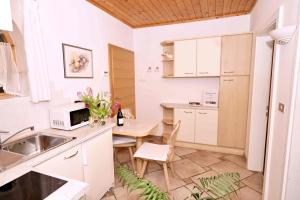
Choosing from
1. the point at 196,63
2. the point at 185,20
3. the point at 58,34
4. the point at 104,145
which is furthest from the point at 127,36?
the point at 104,145

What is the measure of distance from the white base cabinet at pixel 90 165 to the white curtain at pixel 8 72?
897mm

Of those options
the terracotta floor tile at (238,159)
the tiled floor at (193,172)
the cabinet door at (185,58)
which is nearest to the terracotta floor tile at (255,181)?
the tiled floor at (193,172)

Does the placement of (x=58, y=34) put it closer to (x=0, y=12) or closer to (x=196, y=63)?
(x=0, y=12)

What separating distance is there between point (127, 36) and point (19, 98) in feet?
8.76

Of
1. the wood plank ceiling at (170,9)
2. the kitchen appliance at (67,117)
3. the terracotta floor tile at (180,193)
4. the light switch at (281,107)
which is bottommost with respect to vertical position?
the terracotta floor tile at (180,193)

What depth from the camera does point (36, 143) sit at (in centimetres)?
175

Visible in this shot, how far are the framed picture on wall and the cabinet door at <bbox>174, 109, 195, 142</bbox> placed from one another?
1868 mm

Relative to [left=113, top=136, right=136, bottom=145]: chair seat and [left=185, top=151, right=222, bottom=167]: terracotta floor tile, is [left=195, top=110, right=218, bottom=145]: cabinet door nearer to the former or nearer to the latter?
[left=185, top=151, right=222, bottom=167]: terracotta floor tile

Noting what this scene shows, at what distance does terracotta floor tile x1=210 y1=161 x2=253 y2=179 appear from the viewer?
258cm

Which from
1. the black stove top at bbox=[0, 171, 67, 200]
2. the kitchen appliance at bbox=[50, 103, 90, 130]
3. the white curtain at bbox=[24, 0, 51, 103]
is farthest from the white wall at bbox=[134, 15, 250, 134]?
the black stove top at bbox=[0, 171, 67, 200]

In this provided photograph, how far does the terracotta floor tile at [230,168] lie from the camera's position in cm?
258

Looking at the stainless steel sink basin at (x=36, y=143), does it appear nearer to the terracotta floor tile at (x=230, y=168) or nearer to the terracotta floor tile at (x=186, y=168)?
the terracotta floor tile at (x=186, y=168)

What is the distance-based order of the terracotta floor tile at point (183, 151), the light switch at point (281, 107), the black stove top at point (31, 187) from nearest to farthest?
the black stove top at point (31, 187)
the light switch at point (281, 107)
the terracotta floor tile at point (183, 151)

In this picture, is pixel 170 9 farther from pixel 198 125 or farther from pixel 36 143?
pixel 36 143
